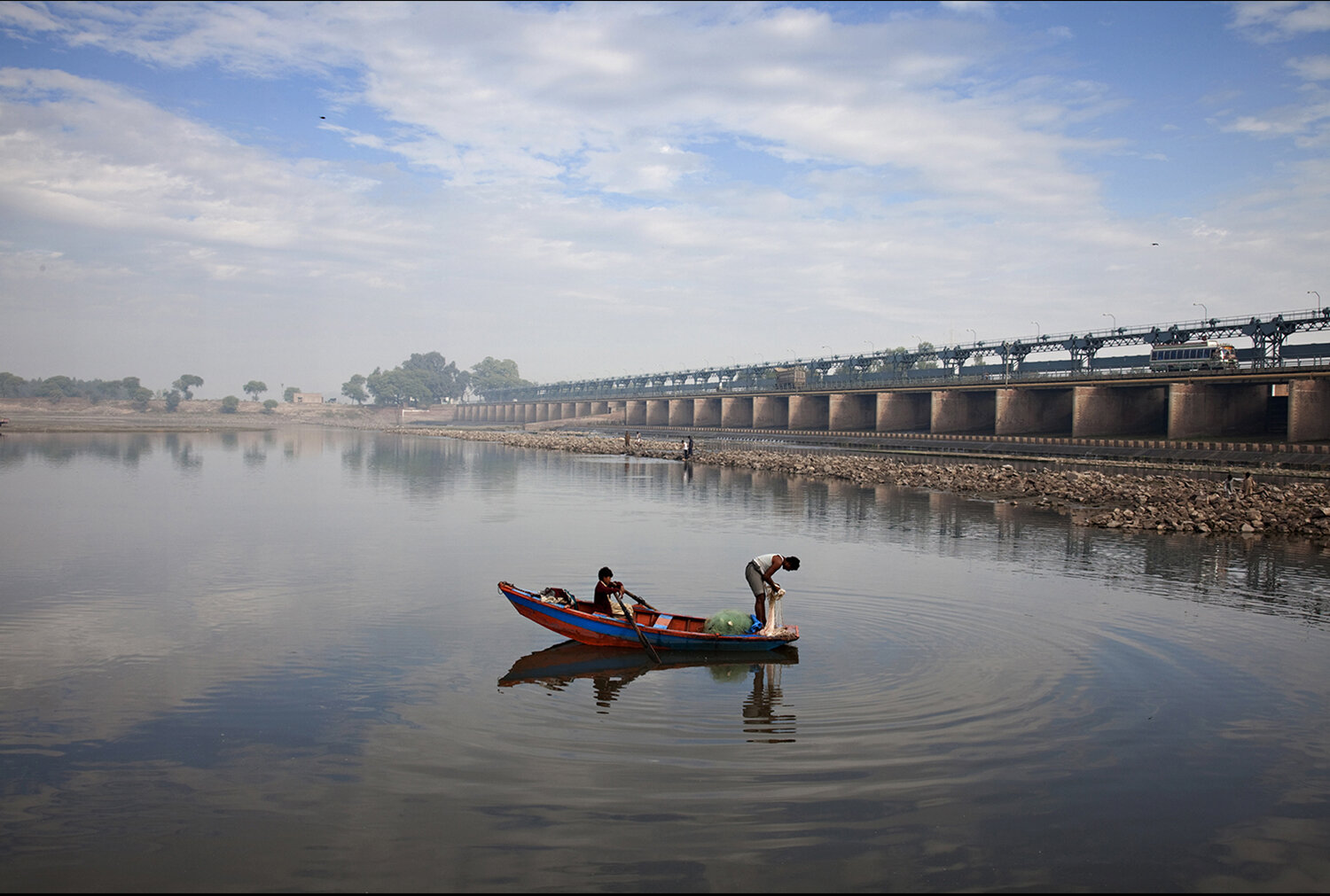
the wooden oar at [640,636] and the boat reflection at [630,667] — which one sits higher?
the wooden oar at [640,636]

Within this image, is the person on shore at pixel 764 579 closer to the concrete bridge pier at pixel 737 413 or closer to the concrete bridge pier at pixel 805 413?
the concrete bridge pier at pixel 805 413

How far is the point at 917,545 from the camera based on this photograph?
95.9 ft

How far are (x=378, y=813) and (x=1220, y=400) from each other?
247ft

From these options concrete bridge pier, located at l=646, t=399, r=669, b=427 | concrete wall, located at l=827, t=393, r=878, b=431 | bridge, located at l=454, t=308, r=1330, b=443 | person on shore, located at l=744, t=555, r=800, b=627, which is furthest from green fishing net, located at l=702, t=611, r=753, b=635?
concrete bridge pier, located at l=646, t=399, r=669, b=427

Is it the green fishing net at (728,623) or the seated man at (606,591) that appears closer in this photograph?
the green fishing net at (728,623)

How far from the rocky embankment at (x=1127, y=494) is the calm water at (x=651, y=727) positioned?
755 cm

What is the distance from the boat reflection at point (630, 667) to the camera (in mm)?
13727

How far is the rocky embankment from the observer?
3300cm

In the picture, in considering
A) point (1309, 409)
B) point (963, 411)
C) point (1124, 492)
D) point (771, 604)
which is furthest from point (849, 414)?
point (771, 604)

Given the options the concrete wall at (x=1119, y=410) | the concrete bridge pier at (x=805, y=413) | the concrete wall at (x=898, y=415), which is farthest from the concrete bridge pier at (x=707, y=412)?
the concrete wall at (x=1119, y=410)

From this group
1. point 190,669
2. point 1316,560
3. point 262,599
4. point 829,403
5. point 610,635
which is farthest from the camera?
point 829,403

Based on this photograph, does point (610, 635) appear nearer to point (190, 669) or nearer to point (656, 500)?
Result: point (190, 669)

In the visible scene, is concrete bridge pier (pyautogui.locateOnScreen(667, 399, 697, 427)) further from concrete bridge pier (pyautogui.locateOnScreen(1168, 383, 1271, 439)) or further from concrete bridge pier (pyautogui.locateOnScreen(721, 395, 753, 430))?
concrete bridge pier (pyautogui.locateOnScreen(1168, 383, 1271, 439))

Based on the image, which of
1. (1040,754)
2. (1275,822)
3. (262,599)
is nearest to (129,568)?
(262,599)
